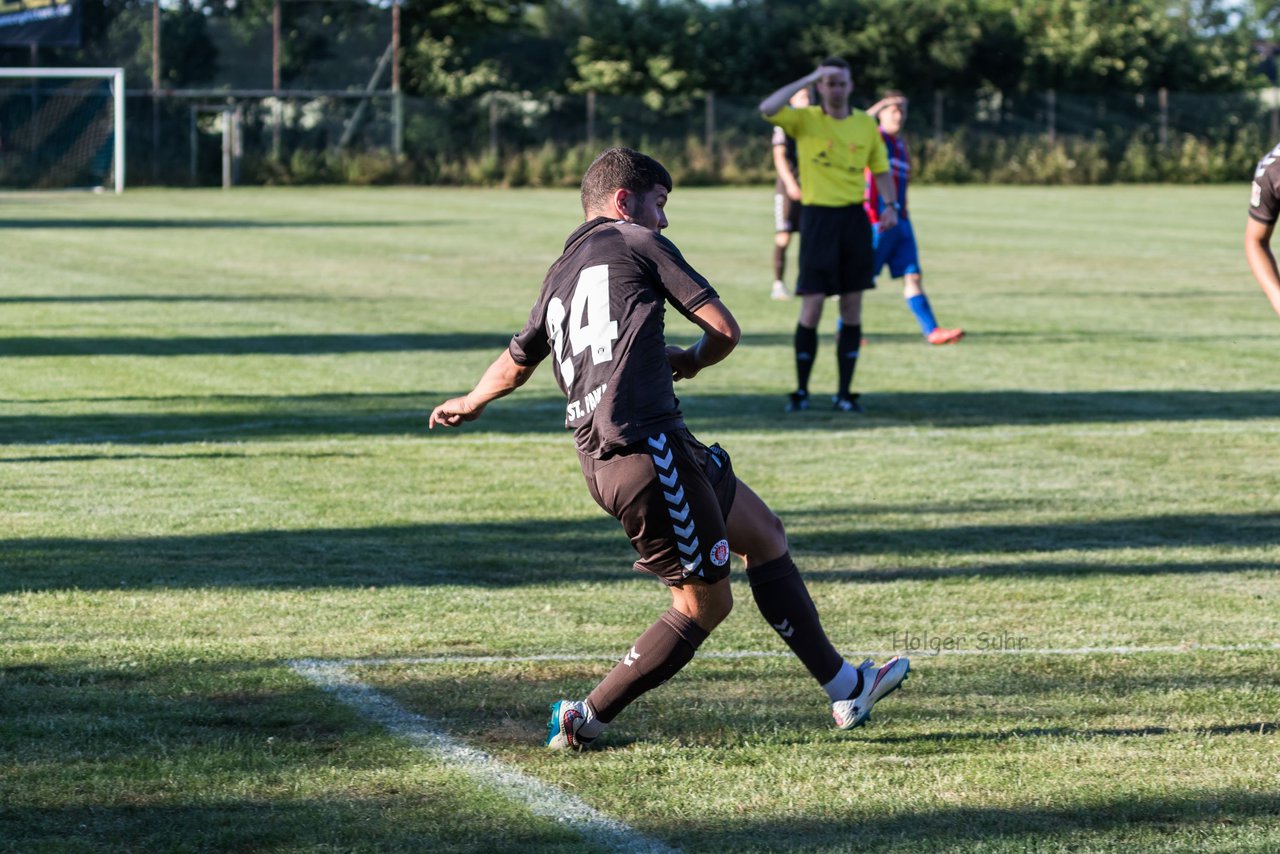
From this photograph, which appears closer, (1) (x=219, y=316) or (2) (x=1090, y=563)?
(2) (x=1090, y=563)

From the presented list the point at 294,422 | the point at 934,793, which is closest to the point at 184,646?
the point at 934,793

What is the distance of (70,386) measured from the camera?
12.8 meters

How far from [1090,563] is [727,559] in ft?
10.5

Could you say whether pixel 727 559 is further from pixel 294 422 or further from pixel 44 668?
pixel 294 422

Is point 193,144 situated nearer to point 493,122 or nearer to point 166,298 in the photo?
point 493,122

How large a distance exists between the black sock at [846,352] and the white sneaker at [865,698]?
667cm

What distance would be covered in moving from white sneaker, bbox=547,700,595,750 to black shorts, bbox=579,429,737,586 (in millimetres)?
481

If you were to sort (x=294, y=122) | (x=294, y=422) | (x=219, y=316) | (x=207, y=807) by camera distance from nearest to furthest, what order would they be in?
(x=207, y=807), (x=294, y=422), (x=219, y=316), (x=294, y=122)

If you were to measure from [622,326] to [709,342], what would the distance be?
24 cm

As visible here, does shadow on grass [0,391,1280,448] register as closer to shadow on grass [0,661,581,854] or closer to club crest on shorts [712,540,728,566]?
shadow on grass [0,661,581,854]

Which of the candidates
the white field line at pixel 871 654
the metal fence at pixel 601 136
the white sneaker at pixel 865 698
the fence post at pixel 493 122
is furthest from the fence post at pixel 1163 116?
the white sneaker at pixel 865 698

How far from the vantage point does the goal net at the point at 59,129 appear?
4538 centimetres

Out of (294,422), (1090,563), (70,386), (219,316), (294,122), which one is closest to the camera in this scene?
(1090,563)

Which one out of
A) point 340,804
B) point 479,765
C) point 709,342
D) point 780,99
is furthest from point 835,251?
point 340,804
